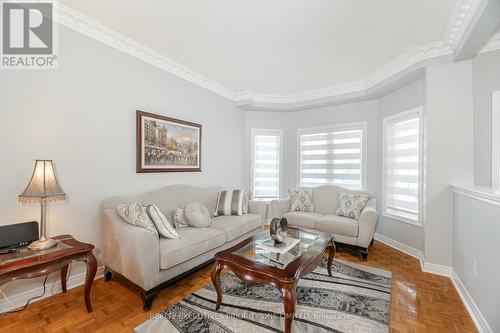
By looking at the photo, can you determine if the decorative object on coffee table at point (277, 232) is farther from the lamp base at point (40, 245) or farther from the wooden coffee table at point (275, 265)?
the lamp base at point (40, 245)

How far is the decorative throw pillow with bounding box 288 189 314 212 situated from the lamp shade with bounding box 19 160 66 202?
333cm

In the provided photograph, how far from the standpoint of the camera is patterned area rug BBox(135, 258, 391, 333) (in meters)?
1.72

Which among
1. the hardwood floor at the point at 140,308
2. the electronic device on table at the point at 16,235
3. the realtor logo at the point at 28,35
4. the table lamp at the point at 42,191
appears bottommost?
the hardwood floor at the point at 140,308

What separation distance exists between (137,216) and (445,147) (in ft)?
11.9

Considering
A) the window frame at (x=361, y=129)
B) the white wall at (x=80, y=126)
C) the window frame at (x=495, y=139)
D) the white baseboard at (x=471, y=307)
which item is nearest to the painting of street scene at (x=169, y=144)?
the white wall at (x=80, y=126)

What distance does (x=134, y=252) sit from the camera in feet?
6.37

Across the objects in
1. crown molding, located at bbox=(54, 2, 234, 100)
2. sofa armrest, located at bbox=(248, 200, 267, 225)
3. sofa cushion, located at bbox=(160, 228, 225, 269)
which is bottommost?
sofa cushion, located at bbox=(160, 228, 225, 269)

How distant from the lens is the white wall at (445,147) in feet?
8.39

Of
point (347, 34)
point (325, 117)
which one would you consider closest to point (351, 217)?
point (325, 117)

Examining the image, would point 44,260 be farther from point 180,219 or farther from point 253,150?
point 253,150

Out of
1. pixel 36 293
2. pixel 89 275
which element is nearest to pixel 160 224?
pixel 89 275

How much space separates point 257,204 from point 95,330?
2.54 meters

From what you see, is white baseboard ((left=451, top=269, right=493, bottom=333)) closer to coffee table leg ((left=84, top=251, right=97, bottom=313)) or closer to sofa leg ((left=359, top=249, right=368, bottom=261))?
sofa leg ((left=359, top=249, right=368, bottom=261))

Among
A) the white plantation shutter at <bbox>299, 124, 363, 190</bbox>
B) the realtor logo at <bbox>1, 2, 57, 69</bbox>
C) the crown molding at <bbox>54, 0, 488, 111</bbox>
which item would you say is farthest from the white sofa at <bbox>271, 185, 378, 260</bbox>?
the realtor logo at <bbox>1, 2, 57, 69</bbox>
